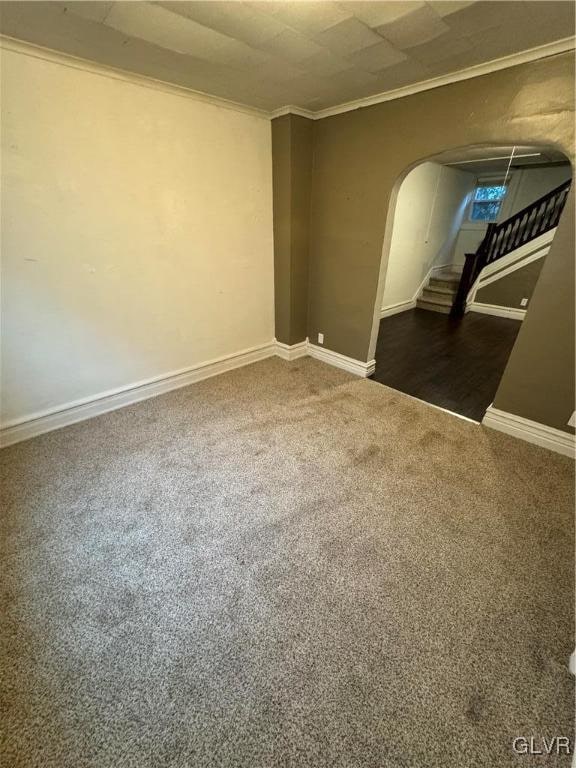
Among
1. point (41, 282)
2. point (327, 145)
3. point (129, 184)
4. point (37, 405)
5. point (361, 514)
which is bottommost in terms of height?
point (361, 514)

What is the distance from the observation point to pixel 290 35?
1502 mm

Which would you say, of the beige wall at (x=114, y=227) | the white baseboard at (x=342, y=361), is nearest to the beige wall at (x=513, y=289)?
the white baseboard at (x=342, y=361)

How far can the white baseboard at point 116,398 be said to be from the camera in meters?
2.15

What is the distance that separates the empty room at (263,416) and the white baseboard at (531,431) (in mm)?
24

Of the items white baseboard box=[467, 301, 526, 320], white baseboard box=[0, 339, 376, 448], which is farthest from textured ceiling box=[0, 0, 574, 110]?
white baseboard box=[467, 301, 526, 320]

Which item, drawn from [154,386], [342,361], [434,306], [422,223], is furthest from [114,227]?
[434,306]

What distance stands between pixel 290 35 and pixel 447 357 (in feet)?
10.4

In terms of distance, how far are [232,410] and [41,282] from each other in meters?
1.54

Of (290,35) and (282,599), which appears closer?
(282,599)

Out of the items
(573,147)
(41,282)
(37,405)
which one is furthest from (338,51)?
(37,405)

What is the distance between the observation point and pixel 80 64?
1765 millimetres

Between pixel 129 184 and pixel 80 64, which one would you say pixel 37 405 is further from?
pixel 80 64

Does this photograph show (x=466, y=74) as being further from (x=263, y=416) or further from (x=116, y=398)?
(x=116, y=398)

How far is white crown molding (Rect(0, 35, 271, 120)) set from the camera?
1598mm
